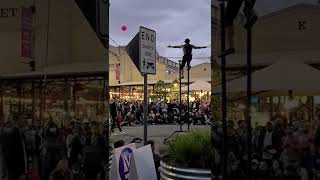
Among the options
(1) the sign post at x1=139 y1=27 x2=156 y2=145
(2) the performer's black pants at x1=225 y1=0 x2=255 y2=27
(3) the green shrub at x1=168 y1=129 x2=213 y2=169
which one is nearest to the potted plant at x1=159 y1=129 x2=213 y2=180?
(3) the green shrub at x1=168 y1=129 x2=213 y2=169

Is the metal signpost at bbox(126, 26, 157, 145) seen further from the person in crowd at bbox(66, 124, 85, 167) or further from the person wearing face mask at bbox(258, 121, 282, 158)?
the person wearing face mask at bbox(258, 121, 282, 158)

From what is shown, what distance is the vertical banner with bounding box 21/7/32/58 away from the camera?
280 centimetres

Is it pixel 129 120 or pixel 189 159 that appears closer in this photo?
pixel 189 159

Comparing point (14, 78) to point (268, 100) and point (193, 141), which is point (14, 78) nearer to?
point (268, 100)

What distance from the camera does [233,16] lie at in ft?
7.39

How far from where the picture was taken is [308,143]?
2.24 metres

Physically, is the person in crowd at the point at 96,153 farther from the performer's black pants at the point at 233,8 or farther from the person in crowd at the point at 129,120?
the person in crowd at the point at 129,120

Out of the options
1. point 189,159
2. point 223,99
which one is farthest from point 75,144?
point 189,159

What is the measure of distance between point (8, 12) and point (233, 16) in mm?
1423

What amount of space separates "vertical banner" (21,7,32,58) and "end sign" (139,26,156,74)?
2.92 meters

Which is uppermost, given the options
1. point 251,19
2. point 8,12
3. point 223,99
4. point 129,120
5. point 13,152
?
point 8,12

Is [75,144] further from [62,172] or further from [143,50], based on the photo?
[143,50]

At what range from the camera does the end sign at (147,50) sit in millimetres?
5770

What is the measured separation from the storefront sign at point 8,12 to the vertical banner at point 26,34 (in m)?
0.05
